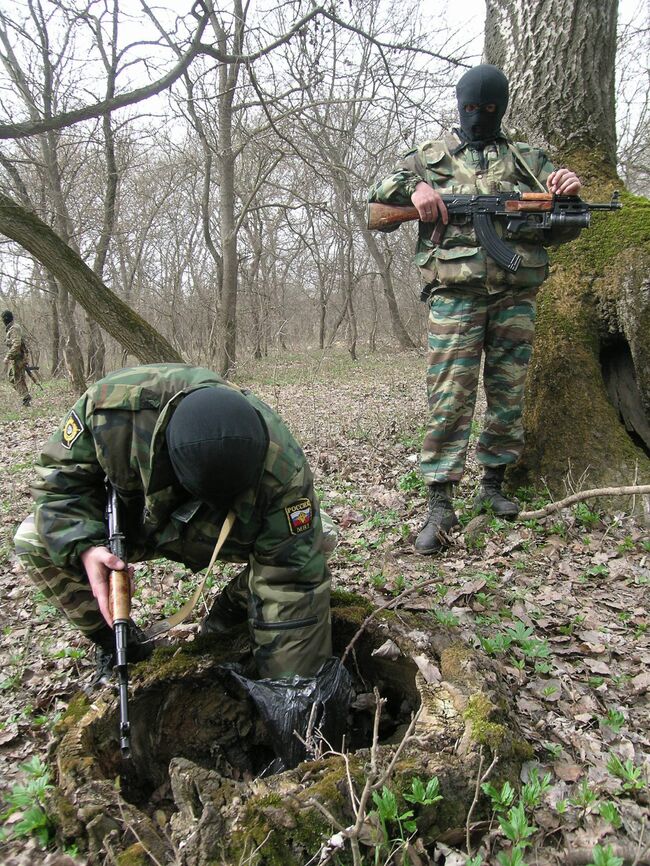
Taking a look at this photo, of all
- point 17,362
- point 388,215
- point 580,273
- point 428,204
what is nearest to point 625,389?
point 580,273

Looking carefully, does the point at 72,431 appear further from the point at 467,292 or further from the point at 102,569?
the point at 467,292

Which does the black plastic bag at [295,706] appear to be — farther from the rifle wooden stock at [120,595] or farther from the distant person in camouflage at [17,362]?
the distant person in camouflage at [17,362]

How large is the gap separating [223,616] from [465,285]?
7.40 ft

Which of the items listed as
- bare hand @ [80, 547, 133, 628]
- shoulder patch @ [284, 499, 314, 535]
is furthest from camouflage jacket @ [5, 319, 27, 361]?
shoulder patch @ [284, 499, 314, 535]

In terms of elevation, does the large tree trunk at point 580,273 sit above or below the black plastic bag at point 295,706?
above

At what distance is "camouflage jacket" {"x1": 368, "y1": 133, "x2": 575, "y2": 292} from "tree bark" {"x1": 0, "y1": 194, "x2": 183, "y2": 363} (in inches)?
125

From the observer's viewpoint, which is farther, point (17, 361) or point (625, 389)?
point (17, 361)

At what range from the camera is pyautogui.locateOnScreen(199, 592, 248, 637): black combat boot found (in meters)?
2.85

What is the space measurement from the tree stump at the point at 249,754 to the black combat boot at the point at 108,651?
0.10m

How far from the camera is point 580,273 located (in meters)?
3.94

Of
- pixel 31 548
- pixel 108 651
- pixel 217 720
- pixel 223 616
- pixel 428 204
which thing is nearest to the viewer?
pixel 31 548

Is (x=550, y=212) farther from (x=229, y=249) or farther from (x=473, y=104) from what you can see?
(x=229, y=249)

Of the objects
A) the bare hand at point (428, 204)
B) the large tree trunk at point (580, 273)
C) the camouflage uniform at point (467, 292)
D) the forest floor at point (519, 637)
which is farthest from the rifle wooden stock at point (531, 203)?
the forest floor at point (519, 637)

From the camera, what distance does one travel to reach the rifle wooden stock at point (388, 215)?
3.60m
